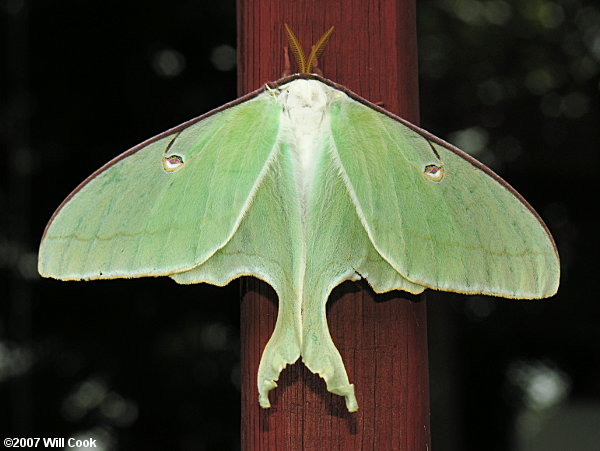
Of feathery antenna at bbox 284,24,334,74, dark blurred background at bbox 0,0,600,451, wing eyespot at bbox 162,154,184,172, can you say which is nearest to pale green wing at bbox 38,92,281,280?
wing eyespot at bbox 162,154,184,172

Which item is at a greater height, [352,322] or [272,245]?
[272,245]

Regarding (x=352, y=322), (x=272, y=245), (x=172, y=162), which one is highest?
(x=172, y=162)

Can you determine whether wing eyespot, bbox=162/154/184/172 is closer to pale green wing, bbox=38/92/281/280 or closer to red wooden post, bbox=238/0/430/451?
pale green wing, bbox=38/92/281/280

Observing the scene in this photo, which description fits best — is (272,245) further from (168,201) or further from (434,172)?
(434,172)

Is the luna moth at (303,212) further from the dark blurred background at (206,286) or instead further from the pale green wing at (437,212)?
the dark blurred background at (206,286)

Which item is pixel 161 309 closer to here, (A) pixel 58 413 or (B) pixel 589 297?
(A) pixel 58 413

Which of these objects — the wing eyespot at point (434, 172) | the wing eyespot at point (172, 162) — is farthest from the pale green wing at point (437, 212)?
the wing eyespot at point (172, 162)

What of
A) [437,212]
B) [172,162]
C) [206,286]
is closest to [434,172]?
[437,212]
